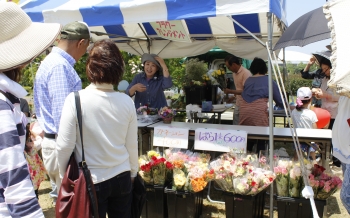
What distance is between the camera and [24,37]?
3.45ft

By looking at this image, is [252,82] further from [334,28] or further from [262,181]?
[334,28]

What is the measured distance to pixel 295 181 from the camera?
2.42m

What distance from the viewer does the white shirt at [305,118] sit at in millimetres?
3678

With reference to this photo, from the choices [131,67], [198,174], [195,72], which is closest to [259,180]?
[198,174]

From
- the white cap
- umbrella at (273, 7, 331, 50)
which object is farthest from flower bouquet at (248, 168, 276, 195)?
the white cap

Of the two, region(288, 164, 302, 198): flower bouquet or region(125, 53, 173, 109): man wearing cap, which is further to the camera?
region(125, 53, 173, 109): man wearing cap

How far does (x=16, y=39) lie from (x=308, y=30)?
215cm

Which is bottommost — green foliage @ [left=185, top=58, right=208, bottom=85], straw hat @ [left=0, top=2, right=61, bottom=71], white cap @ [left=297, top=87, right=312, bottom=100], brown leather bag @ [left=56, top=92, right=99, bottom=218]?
brown leather bag @ [left=56, top=92, right=99, bottom=218]

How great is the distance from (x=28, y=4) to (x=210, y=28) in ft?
11.2

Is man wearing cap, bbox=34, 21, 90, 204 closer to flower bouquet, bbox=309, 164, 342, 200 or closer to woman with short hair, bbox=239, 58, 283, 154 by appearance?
flower bouquet, bbox=309, 164, 342, 200

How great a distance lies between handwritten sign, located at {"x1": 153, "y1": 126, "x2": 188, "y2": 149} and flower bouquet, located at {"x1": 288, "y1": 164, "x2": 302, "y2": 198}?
98 centimetres

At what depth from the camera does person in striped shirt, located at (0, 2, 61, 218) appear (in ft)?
2.87

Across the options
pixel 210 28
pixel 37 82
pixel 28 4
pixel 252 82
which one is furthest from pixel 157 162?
pixel 210 28

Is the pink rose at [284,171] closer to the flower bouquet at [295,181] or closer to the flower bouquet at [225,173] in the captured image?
the flower bouquet at [295,181]
